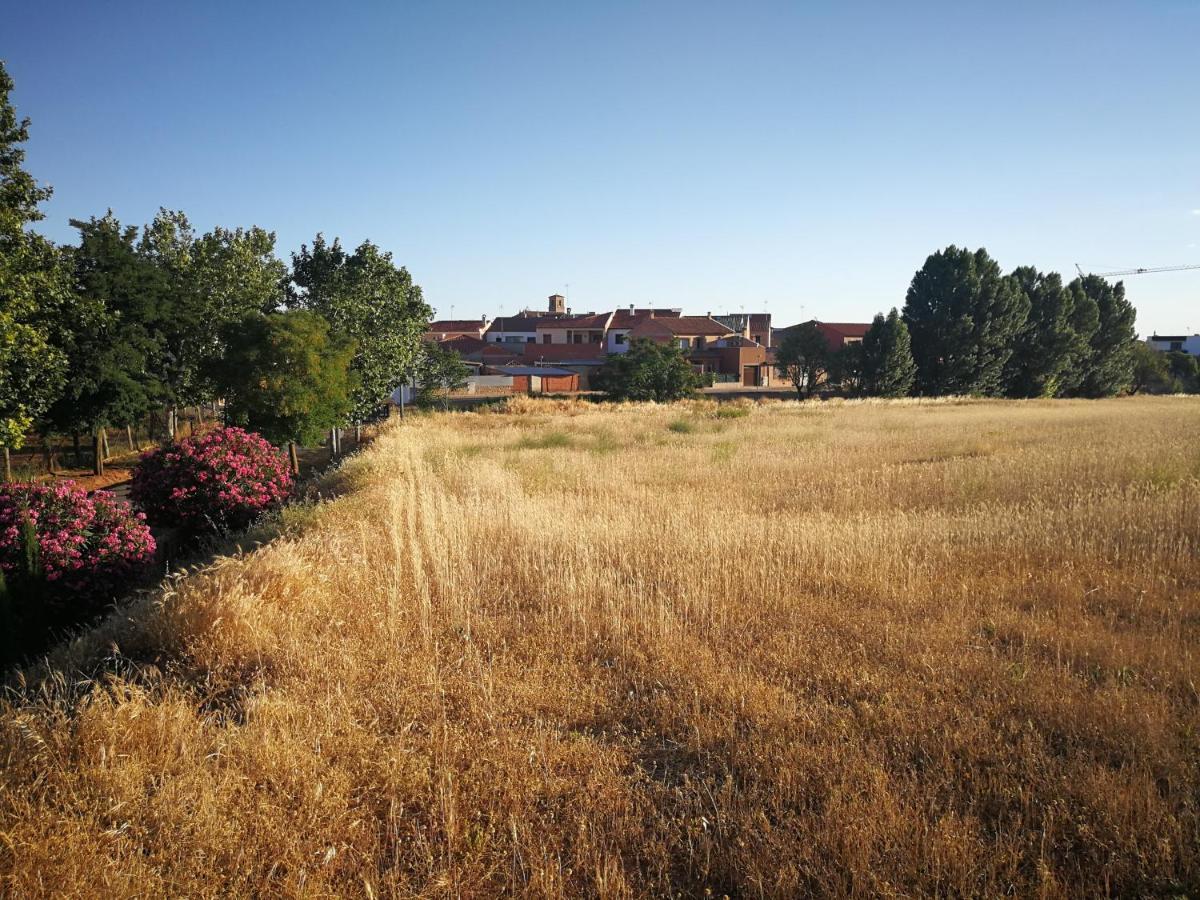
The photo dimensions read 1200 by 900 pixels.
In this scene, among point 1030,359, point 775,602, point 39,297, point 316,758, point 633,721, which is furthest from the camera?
point 1030,359

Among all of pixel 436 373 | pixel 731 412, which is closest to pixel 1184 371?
pixel 731 412

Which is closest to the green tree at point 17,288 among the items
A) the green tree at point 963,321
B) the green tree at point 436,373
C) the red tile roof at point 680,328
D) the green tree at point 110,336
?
the green tree at point 110,336

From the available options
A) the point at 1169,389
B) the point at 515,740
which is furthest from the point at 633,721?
the point at 1169,389

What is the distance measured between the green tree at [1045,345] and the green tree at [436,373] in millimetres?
40548

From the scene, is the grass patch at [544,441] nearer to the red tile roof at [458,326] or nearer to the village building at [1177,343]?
the red tile roof at [458,326]

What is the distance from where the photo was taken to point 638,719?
3963 mm

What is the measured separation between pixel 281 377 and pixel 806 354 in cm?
3780

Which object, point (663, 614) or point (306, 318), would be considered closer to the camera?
point (663, 614)

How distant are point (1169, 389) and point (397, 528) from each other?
2885 inches

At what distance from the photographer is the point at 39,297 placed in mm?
17938

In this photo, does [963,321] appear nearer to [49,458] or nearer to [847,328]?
[847,328]

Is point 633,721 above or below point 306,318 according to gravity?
Result: below

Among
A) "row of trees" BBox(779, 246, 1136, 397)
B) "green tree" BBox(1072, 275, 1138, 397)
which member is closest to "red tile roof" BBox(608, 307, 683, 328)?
"row of trees" BBox(779, 246, 1136, 397)

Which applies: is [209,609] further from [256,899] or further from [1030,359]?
[1030,359]
